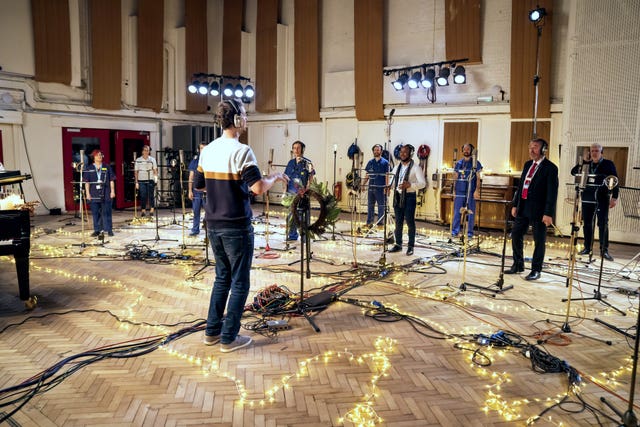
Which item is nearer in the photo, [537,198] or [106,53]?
[537,198]

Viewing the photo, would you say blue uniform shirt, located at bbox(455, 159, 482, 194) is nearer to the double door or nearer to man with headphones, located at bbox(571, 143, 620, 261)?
man with headphones, located at bbox(571, 143, 620, 261)

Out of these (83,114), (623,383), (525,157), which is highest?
(83,114)

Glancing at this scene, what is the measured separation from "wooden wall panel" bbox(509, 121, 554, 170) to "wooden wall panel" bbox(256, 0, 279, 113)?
7.06 metres

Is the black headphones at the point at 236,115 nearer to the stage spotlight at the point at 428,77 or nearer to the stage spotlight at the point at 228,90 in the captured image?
the stage spotlight at the point at 428,77

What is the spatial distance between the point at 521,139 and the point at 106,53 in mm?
10517

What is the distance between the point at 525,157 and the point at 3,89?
38.8ft

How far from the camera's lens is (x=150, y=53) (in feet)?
42.8

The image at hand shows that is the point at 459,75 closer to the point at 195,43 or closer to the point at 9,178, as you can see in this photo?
the point at 195,43

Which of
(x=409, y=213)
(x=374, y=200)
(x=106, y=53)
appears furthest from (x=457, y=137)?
(x=106, y=53)

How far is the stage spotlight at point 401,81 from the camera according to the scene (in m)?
11.3

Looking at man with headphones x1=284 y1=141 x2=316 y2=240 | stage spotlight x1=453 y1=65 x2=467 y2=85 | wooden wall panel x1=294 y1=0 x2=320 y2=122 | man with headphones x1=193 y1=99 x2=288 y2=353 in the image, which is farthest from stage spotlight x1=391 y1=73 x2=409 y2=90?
man with headphones x1=193 y1=99 x2=288 y2=353

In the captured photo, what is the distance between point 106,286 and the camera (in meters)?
5.63

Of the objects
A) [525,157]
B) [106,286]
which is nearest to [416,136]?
[525,157]

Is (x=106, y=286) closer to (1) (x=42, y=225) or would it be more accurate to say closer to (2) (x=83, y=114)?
(1) (x=42, y=225)
